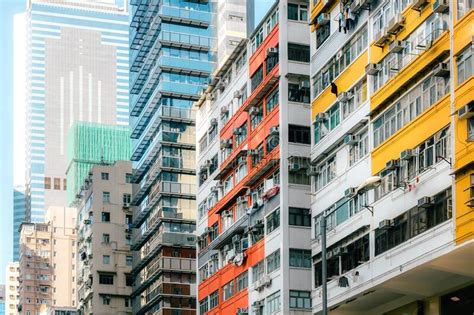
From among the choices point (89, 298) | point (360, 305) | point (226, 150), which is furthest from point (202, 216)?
point (89, 298)

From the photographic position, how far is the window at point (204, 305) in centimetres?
7801

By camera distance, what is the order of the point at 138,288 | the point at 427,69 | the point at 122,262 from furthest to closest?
the point at 122,262
the point at 138,288
the point at 427,69

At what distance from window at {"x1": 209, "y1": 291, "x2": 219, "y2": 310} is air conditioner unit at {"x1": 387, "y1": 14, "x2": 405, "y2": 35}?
28284mm

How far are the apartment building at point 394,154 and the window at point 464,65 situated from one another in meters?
0.07

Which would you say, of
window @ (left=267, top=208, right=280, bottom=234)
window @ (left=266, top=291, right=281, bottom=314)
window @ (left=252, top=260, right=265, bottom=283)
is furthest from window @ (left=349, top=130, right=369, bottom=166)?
window @ (left=252, top=260, right=265, bottom=283)

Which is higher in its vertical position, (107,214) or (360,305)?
(107,214)

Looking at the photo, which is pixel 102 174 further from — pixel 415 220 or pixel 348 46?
pixel 415 220

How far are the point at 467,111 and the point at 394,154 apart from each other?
288 inches

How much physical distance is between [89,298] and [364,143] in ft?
228

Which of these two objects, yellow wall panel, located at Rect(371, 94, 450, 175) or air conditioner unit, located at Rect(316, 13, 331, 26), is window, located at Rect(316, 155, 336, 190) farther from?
air conditioner unit, located at Rect(316, 13, 331, 26)

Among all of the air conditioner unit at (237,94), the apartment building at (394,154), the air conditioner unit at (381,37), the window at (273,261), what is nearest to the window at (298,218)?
the apartment building at (394,154)

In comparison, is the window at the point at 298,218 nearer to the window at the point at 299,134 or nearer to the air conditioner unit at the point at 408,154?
the window at the point at 299,134

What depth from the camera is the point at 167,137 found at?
105 meters

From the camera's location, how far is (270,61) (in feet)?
226
